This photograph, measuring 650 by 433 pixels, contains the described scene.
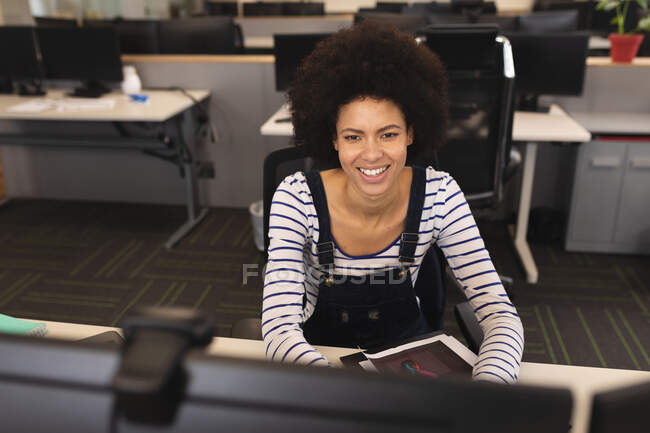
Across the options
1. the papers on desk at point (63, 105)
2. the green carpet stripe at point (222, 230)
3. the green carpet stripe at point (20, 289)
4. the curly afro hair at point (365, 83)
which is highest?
the curly afro hair at point (365, 83)

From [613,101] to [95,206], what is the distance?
3211mm

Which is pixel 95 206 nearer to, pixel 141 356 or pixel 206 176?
pixel 206 176

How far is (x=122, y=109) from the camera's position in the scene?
2875 mm

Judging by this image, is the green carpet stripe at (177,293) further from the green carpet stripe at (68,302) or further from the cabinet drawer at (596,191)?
the cabinet drawer at (596,191)

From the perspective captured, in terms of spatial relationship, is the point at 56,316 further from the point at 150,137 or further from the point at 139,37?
the point at 139,37

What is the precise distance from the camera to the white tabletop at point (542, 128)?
245 cm

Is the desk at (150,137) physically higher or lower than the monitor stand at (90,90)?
lower

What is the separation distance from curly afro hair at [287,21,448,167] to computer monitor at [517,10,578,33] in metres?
3.14

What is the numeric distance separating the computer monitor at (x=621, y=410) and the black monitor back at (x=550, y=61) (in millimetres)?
2636

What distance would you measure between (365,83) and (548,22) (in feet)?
11.3

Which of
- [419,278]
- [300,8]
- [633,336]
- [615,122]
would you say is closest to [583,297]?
[633,336]

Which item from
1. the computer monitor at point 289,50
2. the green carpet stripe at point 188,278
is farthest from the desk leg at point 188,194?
the computer monitor at point 289,50

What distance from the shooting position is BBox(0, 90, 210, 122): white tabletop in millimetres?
2715

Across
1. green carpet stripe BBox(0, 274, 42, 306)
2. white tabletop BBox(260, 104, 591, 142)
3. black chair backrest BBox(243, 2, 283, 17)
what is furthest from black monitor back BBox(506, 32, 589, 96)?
black chair backrest BBox(243, 2, 283, 17)
